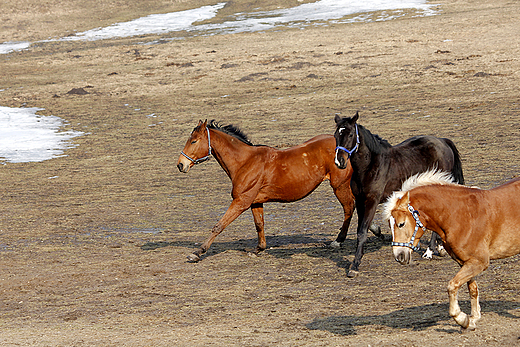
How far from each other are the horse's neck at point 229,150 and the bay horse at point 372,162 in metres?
1.94

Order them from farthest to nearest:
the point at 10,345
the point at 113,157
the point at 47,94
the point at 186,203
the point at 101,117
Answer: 1. the point at 47,94
2. the point at 101,117
3. the point at 113,157
4. the point at 186,203
5. the point at 10,345

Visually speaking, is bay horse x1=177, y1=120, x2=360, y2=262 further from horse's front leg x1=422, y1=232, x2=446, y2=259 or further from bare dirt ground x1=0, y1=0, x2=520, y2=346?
horse's front leg x1=422, y1=232, x2=446, y2=259

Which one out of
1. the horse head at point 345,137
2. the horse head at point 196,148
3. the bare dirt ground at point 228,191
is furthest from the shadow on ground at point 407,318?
the horse head at point 196,148

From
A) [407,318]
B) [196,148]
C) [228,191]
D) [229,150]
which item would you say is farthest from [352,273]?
[228,191]

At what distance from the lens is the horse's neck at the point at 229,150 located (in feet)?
32.6

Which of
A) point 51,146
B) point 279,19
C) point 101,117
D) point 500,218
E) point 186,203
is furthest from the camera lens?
point 279,19

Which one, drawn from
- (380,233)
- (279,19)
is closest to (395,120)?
(380,233)

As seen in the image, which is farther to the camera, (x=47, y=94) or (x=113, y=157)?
(x=47, y=94)

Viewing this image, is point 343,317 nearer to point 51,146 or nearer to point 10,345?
point 10,345

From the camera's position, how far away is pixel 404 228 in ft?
19.1

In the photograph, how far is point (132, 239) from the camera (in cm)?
1132

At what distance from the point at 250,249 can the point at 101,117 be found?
1542cm

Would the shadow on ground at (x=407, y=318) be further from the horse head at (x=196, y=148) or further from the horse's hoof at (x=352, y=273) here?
the horse head at (x=196, y=148)

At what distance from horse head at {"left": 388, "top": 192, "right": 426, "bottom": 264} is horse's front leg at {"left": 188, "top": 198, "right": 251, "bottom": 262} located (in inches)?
159
